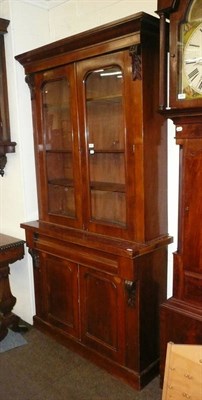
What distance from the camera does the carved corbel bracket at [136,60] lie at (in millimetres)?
1869

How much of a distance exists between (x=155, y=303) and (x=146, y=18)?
166 centimetres

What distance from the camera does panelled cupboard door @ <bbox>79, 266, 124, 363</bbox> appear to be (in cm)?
219

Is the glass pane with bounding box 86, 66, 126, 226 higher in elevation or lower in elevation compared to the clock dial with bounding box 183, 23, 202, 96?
lower

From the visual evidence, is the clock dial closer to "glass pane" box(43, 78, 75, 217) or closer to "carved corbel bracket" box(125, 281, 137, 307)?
"glass pane" box(43, 78, 75, 217)

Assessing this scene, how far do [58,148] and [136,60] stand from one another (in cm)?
93

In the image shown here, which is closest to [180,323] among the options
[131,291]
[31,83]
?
[131,291]

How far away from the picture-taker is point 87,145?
Answer: 2297mm

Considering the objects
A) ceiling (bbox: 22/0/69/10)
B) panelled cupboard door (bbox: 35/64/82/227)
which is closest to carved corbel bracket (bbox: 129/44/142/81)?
panelled cupboard door (bbox: 35/64/82/227)

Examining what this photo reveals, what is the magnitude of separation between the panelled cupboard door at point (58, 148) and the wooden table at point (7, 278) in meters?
0.32

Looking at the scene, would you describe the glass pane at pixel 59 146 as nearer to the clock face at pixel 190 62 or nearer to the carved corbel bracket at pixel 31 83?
the carved corbel bracket at pixel 31 83

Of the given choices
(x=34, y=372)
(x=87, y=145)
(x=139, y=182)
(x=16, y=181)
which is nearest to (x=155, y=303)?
(x=139, y=182)

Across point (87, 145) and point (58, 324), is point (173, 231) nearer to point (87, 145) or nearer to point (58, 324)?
point (87, 145)

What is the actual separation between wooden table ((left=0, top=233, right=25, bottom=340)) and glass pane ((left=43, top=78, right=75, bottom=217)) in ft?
1.33

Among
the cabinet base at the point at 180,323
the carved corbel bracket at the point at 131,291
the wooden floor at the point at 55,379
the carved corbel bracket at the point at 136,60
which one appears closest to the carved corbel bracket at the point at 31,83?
the carved corbel bracket at the point at 136,60
